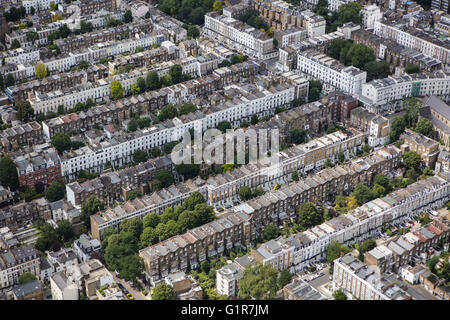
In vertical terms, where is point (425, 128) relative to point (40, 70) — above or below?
below

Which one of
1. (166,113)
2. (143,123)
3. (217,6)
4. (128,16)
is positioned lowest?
(143,123)

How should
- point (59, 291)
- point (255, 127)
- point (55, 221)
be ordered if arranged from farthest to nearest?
point (255, 127), point (55, 221), point (59, 291)

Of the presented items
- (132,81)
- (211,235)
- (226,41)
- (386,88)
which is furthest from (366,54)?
(211,235)

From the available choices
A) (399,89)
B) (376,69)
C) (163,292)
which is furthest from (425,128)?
(163,292)

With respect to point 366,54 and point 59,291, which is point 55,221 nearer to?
point 59,291

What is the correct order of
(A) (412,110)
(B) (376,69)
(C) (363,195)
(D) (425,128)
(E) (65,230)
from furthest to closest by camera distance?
(B) (376,69)
(A) (412,110)
(D) (425,128)
(C) (363,195)
(E) (65,230)

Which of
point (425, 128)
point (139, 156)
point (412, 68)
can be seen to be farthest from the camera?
point (412, 68)

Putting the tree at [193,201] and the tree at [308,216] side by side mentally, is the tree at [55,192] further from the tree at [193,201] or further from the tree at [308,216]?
the tree at [308,216]

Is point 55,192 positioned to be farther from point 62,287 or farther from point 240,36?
point 240,36
